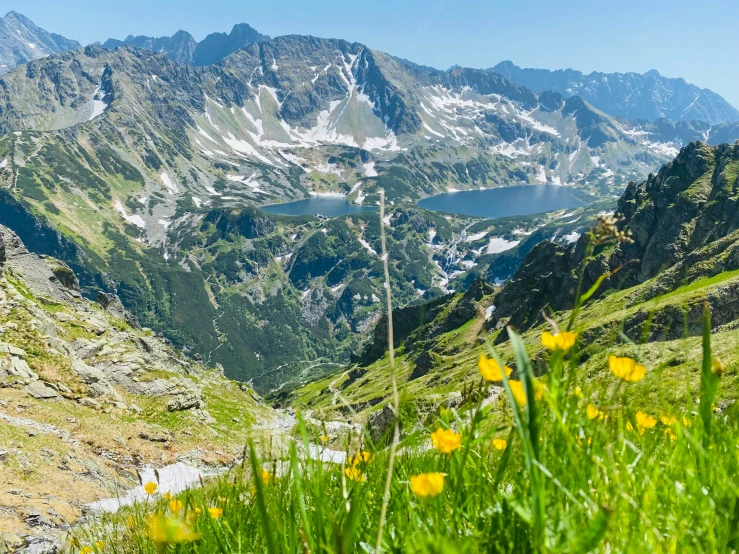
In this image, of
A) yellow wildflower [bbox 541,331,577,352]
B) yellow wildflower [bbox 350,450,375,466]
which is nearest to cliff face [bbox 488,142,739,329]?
yellow wildflower [bbox 350,450,375,466]

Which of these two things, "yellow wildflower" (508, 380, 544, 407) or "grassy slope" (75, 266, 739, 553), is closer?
"grassy slope" (75, 266, 739, 553)

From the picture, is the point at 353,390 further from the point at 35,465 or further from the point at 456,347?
the point at 35,465

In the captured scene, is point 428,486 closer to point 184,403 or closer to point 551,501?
point 551,501

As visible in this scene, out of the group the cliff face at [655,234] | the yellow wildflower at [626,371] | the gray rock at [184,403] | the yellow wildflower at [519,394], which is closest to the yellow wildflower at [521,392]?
the yellow wildflower at [519,394]

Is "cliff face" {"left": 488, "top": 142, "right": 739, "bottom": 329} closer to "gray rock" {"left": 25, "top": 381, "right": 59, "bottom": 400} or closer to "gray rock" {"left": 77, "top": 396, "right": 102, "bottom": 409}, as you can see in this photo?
"gray rock" {"left": 77, "top": 396, "right": 102, "bottom": 409}

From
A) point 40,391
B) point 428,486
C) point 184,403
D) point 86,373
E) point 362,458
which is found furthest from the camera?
point 184,403

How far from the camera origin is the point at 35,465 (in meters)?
19.5

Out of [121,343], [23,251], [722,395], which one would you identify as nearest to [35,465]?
[722,395]

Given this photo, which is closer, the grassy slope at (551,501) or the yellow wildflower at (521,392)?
the grassy slope at (551,501)

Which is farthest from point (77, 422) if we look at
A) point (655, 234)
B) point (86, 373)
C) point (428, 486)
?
point (655, 234)

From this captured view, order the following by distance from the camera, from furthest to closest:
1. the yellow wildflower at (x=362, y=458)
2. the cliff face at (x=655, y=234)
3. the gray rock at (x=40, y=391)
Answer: the cliff face at (x=655, y=234) → the gray rock at (x=40, y=391) → the yellow wildflower at (x=362, y=458)

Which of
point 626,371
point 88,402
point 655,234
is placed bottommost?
point 88,402

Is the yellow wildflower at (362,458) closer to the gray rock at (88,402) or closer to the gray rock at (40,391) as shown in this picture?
the gray rock at (40,391)

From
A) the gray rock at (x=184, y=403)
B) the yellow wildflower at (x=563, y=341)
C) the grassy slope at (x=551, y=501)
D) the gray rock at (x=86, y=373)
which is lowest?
the gray rock at (x=184, y=403)
